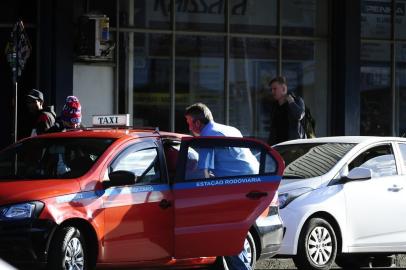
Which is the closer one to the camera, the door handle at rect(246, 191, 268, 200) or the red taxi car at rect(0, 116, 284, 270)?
the red taxi car at rect(0, 116, 284, 270)

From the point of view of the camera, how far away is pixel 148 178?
25.3 ft

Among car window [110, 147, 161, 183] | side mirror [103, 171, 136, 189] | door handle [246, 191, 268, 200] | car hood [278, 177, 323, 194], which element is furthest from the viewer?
car hood [278, 177, 323, 194]

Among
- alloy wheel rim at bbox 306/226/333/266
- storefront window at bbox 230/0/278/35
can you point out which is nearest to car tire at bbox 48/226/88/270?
alloy wheel rim at bbox 306/226/333/266

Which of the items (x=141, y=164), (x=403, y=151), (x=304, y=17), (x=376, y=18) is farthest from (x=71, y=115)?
(x=376, y=18)

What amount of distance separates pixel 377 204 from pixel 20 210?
467 cm

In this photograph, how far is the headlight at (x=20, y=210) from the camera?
6.91 metres

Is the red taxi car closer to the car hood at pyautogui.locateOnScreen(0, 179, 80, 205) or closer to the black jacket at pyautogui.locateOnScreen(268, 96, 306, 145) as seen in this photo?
the car hood at pyautogui.locateOnScreen(0, 179, 80, 205)

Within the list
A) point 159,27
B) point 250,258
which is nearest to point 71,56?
point 159,27

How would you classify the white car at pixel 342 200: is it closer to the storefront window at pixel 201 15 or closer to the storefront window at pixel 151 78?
the storefront window at pixel 151 78

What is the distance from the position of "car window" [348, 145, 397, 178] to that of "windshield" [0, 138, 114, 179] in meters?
3.59

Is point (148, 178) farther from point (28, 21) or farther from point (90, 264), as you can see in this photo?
point (28, 21)

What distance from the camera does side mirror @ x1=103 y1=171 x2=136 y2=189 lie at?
24.0 feet

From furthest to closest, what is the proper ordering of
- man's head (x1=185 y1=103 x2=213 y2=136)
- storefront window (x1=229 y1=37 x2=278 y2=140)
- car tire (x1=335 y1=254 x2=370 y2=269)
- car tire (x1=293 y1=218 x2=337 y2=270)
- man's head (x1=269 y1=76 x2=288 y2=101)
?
storefront window (x1=229 y1=37 x2=278 y2=140) < man's head (x1=269 y1=76 x2=288 y2=101) < car tire (x1=335 y1=254 x2=370 y2=269) < car tire (x1=293 y1=218 x2=337 y2=270) < man's head (x1=185 y1=103 x2=213 y2=136)

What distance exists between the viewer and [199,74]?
16.8 metres
